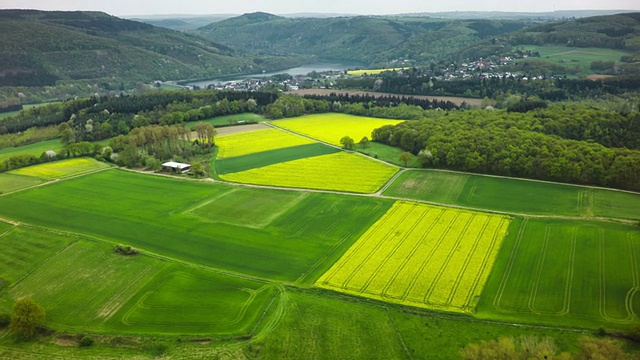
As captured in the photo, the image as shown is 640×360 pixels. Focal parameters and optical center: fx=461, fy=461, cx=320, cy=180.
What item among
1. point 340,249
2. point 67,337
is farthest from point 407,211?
point 67,337

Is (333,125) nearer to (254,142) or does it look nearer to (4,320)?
(254,142)

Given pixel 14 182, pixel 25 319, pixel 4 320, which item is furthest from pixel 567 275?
pixel 14 182

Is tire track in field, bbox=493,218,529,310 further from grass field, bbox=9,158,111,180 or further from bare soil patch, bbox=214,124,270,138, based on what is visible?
bare soil patch, bbox=214,124,270,138

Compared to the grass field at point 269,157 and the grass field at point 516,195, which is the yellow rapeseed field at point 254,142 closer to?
the grass field at point 269,157

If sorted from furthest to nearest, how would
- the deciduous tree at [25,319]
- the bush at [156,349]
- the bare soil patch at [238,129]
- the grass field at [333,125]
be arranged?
the bare soil patch at [238,129]
the grass field at [333,125]
the deciduous tree at [25,319]
the bush at [156,349]

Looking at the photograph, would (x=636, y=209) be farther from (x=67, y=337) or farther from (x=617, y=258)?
(x=67, y=337)

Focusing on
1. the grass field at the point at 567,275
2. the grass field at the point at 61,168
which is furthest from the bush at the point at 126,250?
the grass field at the point at 567,275
